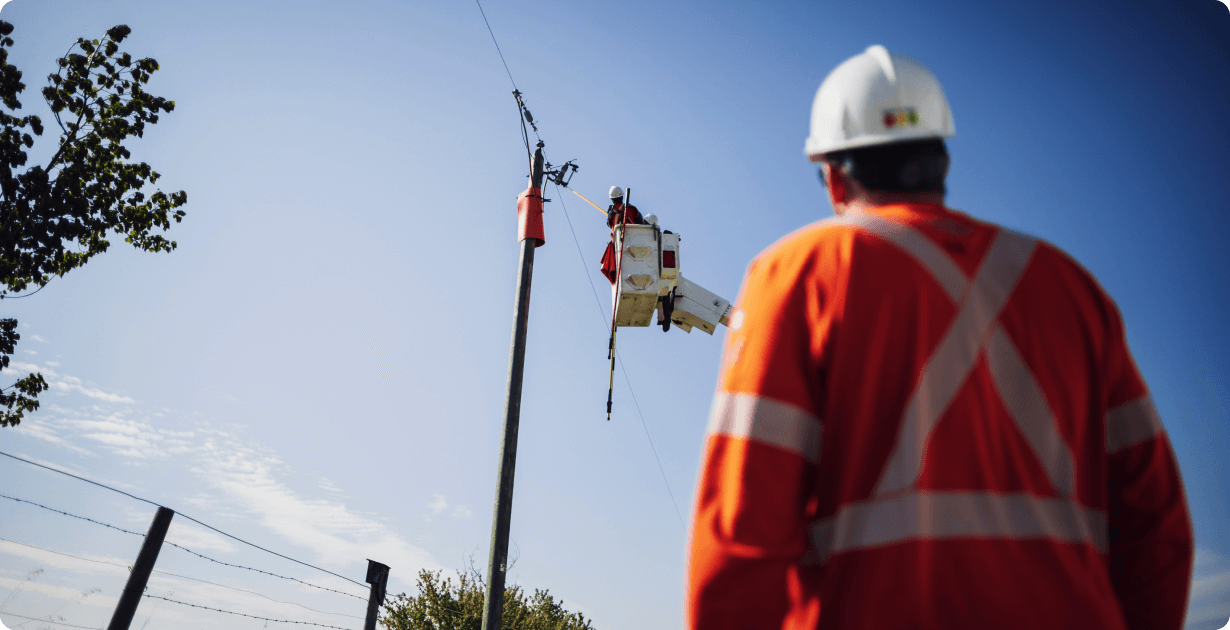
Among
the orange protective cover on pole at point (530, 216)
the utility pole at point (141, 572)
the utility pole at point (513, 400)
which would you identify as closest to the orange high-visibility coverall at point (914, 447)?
the utility pole at point (141, 572)

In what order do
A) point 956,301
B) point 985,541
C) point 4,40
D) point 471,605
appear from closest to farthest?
point 985,541 → point 956,301 → point 4,40 → point 471,605

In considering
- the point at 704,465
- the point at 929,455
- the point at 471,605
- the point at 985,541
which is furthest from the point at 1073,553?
the point at 471,605

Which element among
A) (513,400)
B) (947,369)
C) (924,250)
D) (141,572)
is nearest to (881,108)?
(924,250)

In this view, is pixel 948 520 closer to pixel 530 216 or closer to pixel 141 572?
pixel 141 572

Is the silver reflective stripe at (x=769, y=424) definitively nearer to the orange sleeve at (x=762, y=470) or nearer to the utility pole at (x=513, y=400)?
the orange sleeve at (x=762, y=470)

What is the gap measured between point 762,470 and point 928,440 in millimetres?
260

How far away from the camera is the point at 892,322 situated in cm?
117

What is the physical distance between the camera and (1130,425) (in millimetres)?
1339

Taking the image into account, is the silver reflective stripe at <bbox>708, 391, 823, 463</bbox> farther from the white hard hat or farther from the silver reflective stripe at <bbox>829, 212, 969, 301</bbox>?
the white hard hat

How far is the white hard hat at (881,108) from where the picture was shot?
4.65ft

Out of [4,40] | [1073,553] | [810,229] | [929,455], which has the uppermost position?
[4,40]

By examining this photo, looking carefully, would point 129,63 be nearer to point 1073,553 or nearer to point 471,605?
point 1073,553

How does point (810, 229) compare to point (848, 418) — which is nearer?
point (848, 418)

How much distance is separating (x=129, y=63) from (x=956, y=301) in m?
16.7
